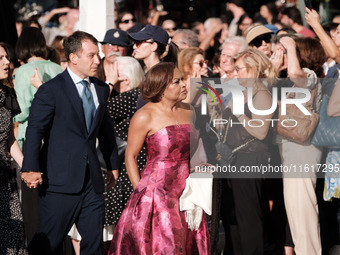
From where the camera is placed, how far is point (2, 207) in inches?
254

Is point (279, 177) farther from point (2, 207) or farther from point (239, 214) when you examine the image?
point (2, 207)

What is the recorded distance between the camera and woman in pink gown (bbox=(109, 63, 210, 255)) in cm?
636

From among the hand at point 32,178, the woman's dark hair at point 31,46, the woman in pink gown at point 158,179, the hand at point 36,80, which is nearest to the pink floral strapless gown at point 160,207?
the woman in pink gown at point 158,179

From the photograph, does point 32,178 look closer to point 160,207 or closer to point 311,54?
point 160,207

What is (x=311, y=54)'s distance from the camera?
25.9 feet

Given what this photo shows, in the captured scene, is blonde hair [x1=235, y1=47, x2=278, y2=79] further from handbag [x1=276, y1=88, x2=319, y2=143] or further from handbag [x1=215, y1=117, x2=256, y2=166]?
handbag [x1=215, y1=117, x2=256, y2=166]

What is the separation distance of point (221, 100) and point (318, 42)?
1.31 m

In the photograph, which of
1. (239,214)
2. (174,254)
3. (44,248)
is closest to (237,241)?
(239,214)

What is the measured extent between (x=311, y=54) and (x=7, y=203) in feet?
11.6

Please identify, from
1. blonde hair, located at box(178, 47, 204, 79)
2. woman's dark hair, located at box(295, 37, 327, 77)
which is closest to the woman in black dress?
blonde hair, located at box(178, 47, 204, 79)

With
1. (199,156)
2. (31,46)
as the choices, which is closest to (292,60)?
(199,156)

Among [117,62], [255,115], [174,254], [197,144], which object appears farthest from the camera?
[117,62]

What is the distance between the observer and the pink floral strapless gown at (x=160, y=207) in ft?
20.9

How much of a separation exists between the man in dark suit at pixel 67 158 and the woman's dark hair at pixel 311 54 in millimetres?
2429
